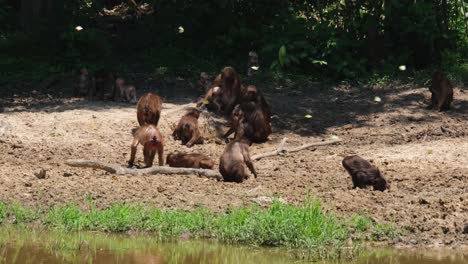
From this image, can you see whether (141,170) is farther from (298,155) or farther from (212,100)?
(212,100)

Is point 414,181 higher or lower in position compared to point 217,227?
higher

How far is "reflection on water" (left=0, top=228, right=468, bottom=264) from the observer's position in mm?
8820

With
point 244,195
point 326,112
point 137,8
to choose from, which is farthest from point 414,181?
point 137,8

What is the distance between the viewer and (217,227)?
10.2 metres

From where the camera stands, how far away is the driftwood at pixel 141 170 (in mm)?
13169

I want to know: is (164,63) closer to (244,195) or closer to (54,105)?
(54,105)

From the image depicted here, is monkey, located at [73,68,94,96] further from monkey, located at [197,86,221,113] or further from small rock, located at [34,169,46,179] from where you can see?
small rock, located at [34,169,46,179]

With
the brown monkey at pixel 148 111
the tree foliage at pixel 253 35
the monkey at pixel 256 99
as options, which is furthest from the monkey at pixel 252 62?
the brown monkey at pixel 148 111

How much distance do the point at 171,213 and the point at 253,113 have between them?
618 centimetres

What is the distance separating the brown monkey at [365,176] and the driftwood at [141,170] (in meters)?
1.90

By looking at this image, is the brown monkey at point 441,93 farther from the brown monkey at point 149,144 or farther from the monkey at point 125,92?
the brown monkey at point 149,144

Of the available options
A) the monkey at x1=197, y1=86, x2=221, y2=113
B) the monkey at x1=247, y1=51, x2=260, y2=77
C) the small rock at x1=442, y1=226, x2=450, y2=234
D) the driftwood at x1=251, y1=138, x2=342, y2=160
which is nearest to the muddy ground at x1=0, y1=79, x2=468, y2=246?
the small rock at x1=442, y1=226, x2=450, y2=234

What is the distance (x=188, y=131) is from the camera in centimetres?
1614

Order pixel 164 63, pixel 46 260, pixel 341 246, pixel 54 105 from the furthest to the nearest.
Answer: pixel 164 63
pixel 54 105
pixel 341 246
pixel 46 260
